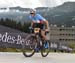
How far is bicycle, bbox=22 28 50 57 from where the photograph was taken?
10.6 metres

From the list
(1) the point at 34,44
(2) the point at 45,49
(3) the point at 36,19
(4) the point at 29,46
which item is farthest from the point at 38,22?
(2) the point at 45,49

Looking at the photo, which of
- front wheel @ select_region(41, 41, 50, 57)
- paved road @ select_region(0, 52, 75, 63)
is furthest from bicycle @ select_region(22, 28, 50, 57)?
paved road @ select_region(0, 52, 75, 63)

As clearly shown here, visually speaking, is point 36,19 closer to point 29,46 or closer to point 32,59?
point 29,46

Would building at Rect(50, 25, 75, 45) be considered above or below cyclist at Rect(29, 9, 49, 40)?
below

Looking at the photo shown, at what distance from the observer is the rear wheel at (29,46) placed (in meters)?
10.7

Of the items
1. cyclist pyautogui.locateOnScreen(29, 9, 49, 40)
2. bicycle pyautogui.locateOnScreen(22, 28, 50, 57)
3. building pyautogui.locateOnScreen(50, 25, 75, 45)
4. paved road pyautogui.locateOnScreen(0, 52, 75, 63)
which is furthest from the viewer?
building pyautogui.locateOnScreen(50, 25, 75, 45)

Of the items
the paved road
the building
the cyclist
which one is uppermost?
the cyclist

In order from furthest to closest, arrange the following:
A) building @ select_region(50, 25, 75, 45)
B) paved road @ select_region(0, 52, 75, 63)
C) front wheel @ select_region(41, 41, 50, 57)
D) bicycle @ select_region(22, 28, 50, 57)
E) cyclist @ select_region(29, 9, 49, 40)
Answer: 1. building @ select_region(50, 25, 75, 45)
2. front wheel @ select_region(41, 41, 50, 57)
3. bicycle @ select_region(22, 28, 50, 57)
4. cyclist @ select_region(29, 9, 49, 40)
5. paved road @ select_region(0, 52, 75, 63)

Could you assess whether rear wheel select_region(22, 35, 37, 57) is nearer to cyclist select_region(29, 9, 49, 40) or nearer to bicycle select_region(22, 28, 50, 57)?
bicycle select_region(22, 28, 50, 57)

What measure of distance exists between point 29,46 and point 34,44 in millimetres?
228

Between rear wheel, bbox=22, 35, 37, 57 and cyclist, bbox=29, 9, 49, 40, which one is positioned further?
rear wheel, bbox=22, 35, 37, 57

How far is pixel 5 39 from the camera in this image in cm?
1645

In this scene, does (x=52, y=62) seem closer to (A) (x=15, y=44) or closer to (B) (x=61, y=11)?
(A) (x=15, y=44)

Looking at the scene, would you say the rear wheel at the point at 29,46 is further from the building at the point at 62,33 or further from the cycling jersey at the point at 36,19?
the building at the point at 62,33
